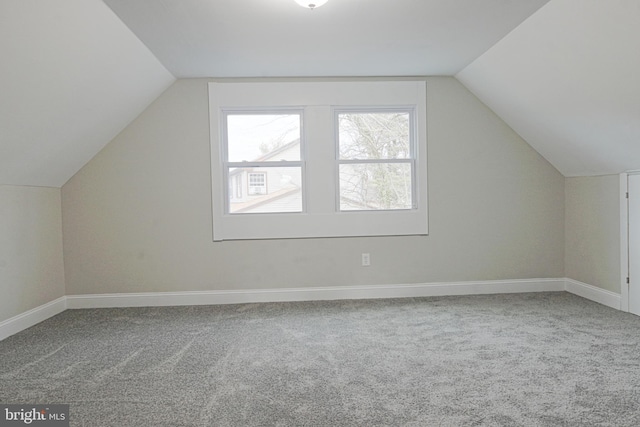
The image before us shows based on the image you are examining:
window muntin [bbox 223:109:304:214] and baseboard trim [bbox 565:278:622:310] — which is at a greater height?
window muntin [bbox 223:109:304:214]

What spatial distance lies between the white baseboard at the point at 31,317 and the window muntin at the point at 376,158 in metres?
2.90

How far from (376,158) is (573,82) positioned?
192cm

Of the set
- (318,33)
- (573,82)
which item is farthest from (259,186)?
(573,82)

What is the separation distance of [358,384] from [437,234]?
2.47 m

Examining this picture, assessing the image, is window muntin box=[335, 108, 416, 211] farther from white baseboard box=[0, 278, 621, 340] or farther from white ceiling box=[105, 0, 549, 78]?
white baseboard box=[0, 278, 621, 340]

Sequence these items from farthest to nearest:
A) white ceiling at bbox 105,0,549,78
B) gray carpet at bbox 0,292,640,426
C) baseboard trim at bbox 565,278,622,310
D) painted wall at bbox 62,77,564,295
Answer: painted wall at bbox 62,77,564,295 → baseboard trim at bbox 565,278,622,310 → white ceiling at bbox 105,0,549,78 → gray carpet at bbox 0,292,640,426

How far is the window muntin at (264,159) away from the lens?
4543 mm

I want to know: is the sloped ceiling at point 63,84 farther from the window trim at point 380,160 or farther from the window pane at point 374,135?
the window pane at point 374,135

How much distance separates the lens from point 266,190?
458cm

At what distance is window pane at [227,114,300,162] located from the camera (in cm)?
455

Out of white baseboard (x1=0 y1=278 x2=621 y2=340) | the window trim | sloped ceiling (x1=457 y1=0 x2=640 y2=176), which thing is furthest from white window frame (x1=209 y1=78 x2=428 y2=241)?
sloped ceiling (x1=457 y1=0 x2=640 y2=176)

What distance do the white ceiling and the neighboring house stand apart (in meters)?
0.81

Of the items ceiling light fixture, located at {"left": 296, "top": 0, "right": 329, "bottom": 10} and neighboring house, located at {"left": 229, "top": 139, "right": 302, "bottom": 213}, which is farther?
neighboring house, located at {"left": 229, "top": 139, "right": 302, "bottom": 213}

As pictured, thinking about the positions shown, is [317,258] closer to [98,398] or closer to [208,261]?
[208,261]
